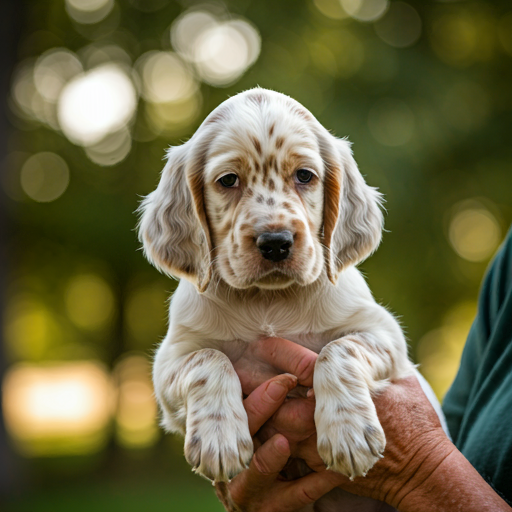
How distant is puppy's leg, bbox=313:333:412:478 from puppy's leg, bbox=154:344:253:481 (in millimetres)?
360

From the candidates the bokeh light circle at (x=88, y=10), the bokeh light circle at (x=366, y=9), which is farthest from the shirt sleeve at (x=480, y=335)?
the bokeh light circle at (x=88, y=10)

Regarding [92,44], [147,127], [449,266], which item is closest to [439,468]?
[449,266]

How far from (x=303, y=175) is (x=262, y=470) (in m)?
1.51

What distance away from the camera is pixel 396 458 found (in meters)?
2.88

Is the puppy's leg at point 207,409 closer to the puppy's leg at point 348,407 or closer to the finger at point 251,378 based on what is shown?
the finger at point 251,378

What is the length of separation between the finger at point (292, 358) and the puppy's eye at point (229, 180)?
846 millimetres

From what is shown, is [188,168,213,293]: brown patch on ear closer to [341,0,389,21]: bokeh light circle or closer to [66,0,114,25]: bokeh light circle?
[341,0,389,21]: bokeh light circle

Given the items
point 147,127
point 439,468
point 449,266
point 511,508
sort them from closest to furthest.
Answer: point 511,508 → point 439,468 → point 449,266 → point 147,127

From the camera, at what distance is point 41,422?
15.9 metres

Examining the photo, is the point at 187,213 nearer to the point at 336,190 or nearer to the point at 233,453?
the point at 336,190

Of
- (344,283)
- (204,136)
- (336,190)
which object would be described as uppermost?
(204,136)

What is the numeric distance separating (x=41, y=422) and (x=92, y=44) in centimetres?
973

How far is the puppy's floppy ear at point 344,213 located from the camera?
334 cm

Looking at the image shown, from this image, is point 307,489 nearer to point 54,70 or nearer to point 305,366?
point 305,366
